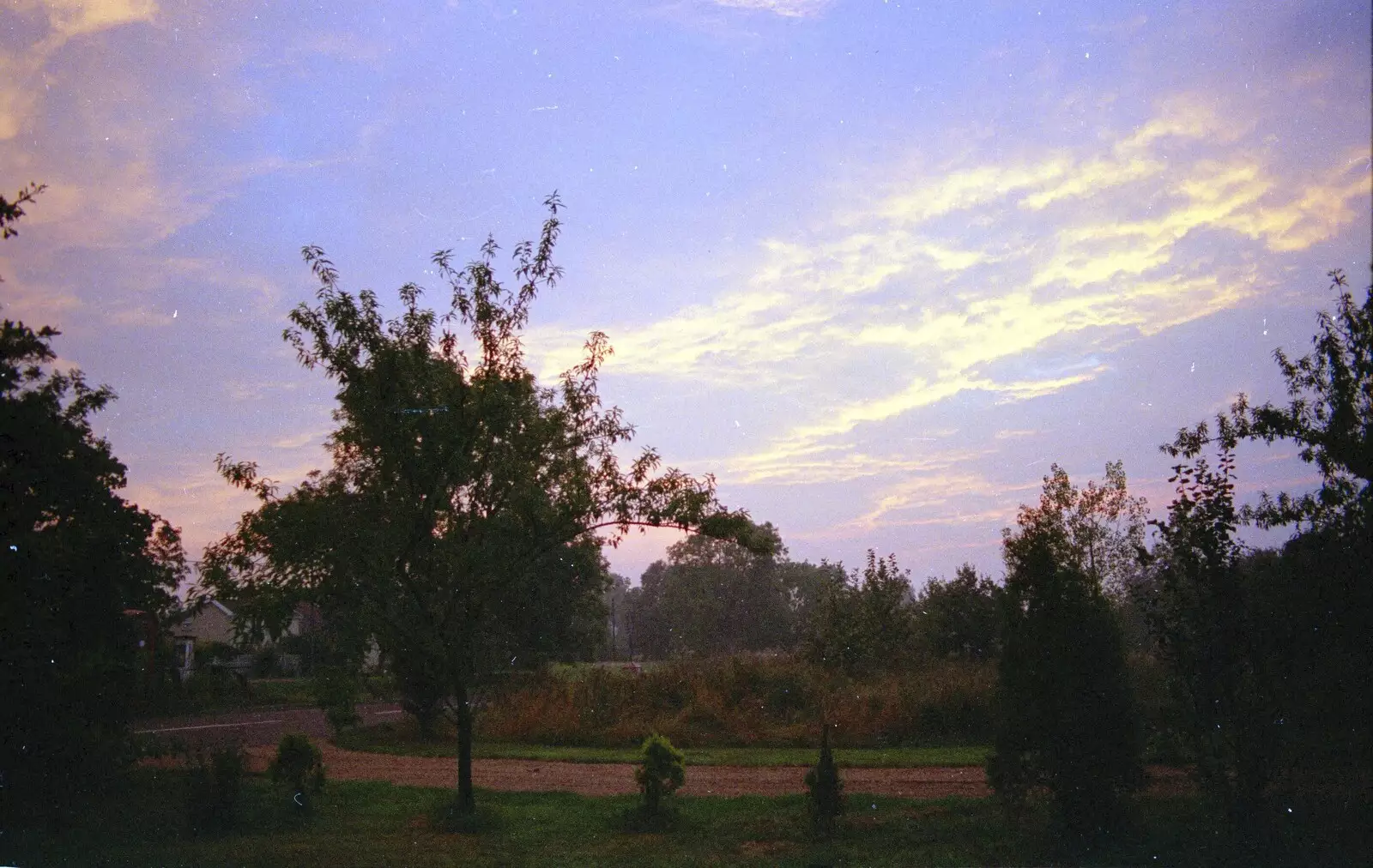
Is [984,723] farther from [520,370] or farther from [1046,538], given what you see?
[520,370]

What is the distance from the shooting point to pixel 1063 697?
8797 mm

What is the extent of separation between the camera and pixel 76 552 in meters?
9.35

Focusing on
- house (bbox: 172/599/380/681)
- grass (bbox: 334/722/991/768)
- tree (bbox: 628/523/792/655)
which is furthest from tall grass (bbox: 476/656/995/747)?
tree (bbox: 628/523/792/655)

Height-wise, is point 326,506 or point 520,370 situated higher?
point 520,370

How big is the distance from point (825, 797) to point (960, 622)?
18.4 m

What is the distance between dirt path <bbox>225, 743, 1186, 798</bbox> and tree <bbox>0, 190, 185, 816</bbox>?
15.5 ft

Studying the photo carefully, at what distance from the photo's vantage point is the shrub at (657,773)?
35.9 feet

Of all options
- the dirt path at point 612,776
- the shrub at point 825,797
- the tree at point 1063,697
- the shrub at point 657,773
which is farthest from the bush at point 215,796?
the tree at point 1063,697

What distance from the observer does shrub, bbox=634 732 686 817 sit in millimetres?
10953

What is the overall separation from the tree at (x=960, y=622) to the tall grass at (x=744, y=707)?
2163 mm

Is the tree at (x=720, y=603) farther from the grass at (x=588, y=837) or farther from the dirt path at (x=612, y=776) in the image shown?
the grass at (x=588, y=837)

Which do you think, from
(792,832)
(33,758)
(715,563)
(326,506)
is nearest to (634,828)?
(792,832)

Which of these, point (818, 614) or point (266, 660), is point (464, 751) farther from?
point (818, 614)

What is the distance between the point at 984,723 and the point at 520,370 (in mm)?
13871
